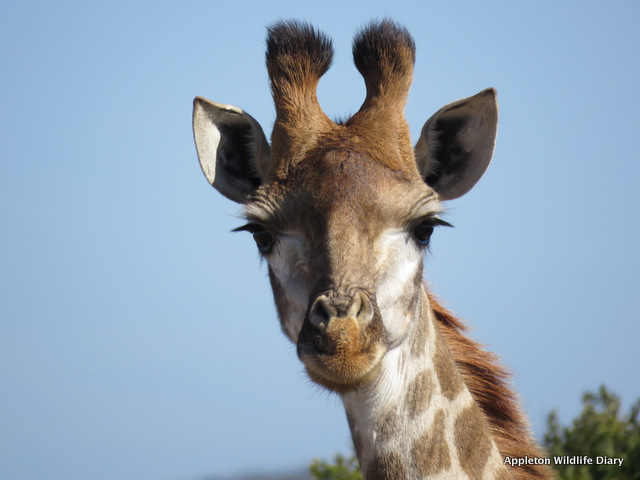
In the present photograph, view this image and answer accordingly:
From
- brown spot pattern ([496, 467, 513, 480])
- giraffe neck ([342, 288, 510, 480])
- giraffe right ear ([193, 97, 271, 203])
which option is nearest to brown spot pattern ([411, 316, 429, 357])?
giraffe neck ([342, 288, 510, 480])

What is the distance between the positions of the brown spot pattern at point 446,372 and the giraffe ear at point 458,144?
142 centimetres

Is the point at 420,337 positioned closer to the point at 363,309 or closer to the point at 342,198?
the point at 363,309

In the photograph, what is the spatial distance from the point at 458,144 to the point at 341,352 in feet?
8.96

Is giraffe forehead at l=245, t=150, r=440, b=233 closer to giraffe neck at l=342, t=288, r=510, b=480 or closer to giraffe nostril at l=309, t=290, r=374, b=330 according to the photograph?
giraffe nostril at l=309, t=290, r=374, b=330

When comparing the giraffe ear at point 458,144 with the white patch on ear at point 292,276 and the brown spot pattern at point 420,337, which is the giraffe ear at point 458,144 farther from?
the white patch on ear at point 292,276

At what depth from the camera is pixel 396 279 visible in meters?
6.00

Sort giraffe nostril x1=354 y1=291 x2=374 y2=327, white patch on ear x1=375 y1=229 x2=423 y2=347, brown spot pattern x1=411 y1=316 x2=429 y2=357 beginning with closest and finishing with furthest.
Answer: giraffe nostril x1=354 y1=291 x2=374 y2=327, white patch on ear x1=375 y1=229 x2=423 y2=347, brown spot pattern x1=411 y1=316 x2=429 y2=357

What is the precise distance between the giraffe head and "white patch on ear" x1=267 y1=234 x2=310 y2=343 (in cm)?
1

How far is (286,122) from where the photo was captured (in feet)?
23.1

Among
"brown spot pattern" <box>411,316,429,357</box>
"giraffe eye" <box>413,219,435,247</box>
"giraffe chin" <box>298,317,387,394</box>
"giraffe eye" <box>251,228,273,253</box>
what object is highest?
"giraffe eye" <box>251,228,273,253</box>

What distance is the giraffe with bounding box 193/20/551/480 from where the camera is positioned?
5609mm

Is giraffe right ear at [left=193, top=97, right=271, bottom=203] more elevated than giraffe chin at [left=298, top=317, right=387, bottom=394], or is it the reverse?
giraffe right ear at [left=193, top=97, right=271, bottom=203]

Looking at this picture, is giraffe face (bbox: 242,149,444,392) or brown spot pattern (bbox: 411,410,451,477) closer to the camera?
giraffe face (bbox: 242,149,444,392)

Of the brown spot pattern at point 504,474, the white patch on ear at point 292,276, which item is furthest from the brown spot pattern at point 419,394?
the white patch on ear at point 292,276
